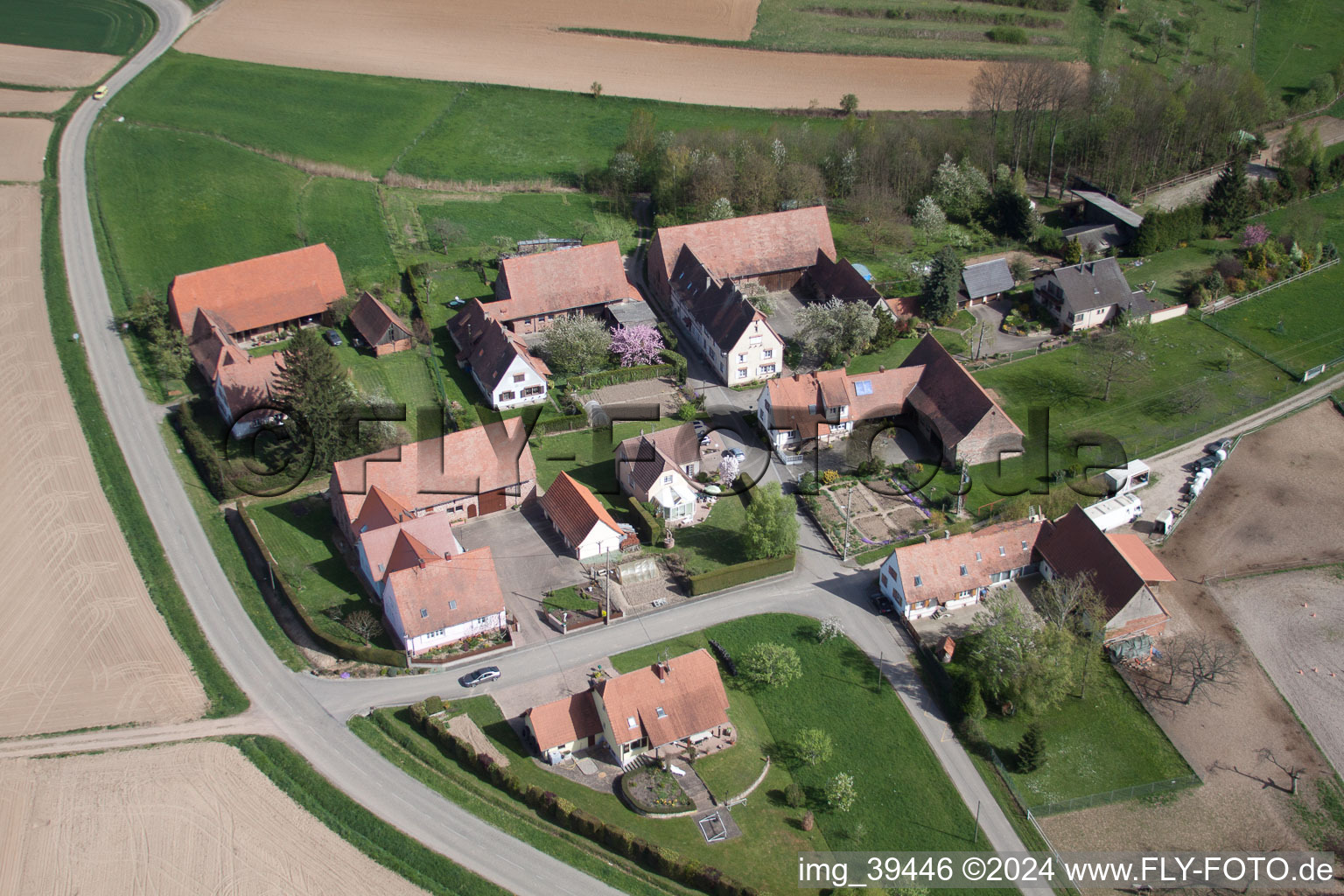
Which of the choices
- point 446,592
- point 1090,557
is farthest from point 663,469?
point 1090,557

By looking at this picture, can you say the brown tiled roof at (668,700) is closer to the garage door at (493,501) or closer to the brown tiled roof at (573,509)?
the brown tiled roof at (573,509)

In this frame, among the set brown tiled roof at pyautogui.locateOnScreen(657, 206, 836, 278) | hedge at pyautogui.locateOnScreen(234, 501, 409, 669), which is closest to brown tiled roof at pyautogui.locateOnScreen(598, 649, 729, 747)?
hedge at pyautogui.locateOnScreen(234, 501, 409, 669)

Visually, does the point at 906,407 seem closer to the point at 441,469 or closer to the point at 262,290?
the point at 441,469

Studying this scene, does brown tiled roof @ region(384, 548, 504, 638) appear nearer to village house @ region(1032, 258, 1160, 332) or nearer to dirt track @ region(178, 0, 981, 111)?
village house @ region(1032, 258, 1160, 332)

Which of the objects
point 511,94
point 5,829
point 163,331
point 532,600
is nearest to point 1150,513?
point 532,600

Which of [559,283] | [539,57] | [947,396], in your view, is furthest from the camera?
[539,57]

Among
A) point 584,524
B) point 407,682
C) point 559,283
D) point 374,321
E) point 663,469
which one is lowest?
point 407,682
